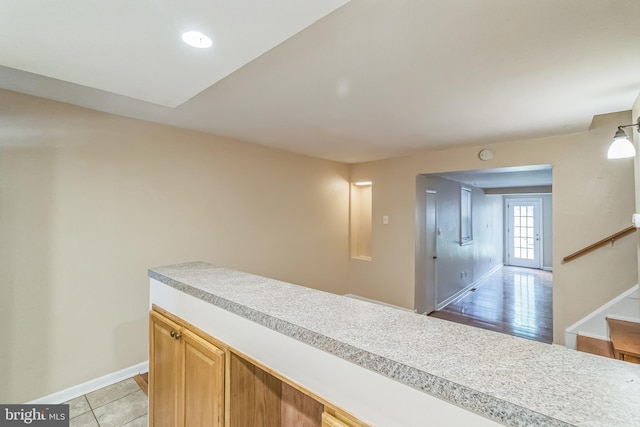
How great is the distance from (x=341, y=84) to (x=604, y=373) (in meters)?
1.80

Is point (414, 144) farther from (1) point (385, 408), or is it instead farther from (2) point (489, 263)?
(2) point (489, 263)

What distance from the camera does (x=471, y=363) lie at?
0.62m

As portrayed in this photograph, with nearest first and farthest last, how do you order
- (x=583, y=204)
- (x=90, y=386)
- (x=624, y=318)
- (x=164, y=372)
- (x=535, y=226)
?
(x=164, y=372) → (x=90, y=386) → (x=624, y=318) → (x=583, y=204) → (x=535, y=226)

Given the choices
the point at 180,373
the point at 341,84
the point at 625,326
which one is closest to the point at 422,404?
the point at 180,373

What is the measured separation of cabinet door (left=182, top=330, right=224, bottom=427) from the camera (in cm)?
108

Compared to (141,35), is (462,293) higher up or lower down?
lower down

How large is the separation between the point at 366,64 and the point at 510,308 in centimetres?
467

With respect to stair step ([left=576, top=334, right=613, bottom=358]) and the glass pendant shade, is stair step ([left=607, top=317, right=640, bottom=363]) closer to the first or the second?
stair step ([left=576, top=334, right=613, bottom=358])

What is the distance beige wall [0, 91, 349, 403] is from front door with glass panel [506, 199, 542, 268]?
26.6ft

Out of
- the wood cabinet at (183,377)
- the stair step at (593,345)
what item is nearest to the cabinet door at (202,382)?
the wood cabinet at (183,377)

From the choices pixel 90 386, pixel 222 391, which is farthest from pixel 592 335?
pixel 90 386

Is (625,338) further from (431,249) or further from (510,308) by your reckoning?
(510,308)

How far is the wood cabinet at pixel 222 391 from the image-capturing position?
1.06 m

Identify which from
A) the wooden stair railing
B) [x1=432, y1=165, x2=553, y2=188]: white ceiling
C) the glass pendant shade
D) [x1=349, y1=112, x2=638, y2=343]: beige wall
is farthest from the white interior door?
the glass pendant shade
